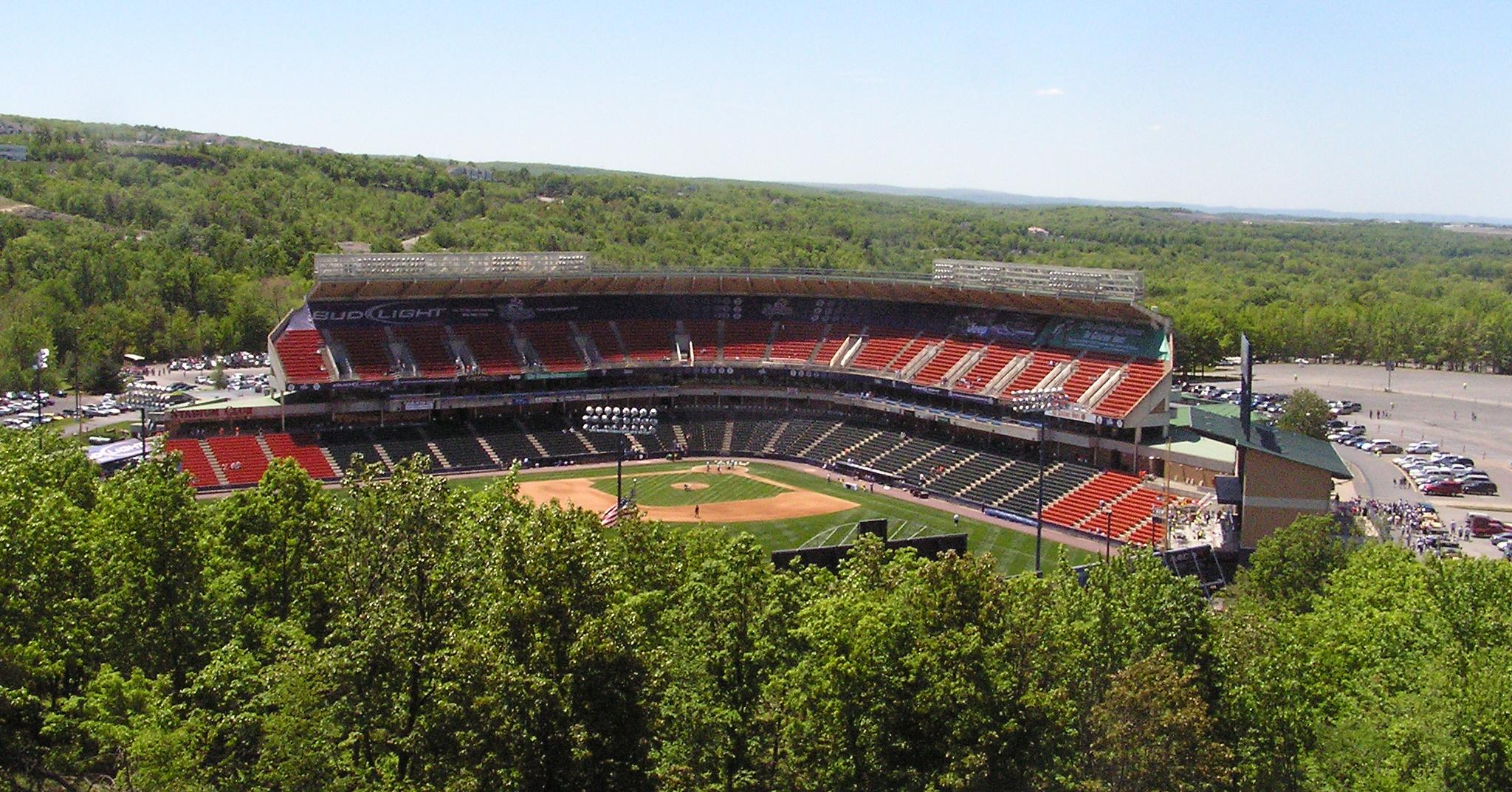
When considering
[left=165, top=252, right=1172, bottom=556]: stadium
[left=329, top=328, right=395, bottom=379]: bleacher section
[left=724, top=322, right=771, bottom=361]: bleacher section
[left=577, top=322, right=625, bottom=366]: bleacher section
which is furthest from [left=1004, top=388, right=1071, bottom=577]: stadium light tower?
[left=329, top=328, right=395, bottom=379]: bleacher section

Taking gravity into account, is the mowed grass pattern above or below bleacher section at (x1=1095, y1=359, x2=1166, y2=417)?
below

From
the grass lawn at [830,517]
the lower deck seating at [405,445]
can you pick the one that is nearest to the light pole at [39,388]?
the lower deck seating at [405,445]

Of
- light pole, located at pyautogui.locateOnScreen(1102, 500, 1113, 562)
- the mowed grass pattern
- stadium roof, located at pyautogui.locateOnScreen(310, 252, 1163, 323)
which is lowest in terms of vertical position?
the mowed grass pattern

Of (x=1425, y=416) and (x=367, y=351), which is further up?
(x=367, y=351)

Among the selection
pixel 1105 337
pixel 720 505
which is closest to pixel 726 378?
pixel 720 505

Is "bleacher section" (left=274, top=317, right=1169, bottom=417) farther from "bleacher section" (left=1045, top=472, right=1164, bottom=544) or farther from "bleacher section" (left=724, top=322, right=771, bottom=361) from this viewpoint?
"bleacher section" (left=1045, top=472, right=1164, bottom=544)

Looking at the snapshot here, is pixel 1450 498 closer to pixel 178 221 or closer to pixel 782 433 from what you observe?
pixel 782 433

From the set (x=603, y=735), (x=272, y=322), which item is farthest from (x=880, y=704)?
(x=272, y=322)

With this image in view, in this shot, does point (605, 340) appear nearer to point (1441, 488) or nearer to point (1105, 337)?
point (1105, 337)
